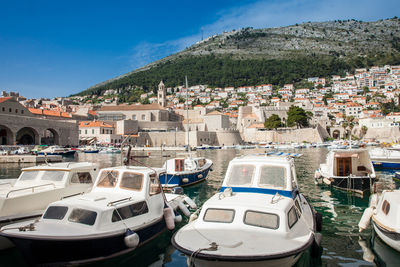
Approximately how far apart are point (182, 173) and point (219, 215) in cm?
850

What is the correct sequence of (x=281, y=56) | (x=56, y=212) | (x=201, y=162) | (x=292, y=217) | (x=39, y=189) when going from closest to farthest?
(x=292, y=217), (x=56, y=212), (x=39, y=189), (x=201, y=162), (x=281, y=56)

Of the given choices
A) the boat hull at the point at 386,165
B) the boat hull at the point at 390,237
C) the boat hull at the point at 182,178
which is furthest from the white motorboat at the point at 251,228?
the boat hull at the point at 386,165

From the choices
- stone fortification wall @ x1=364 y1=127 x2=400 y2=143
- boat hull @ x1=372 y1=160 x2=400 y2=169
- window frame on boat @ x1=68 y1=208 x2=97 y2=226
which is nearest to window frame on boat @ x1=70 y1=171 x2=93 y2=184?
window frame on boat @ x1=68 y1=208 x2=97 y2=226

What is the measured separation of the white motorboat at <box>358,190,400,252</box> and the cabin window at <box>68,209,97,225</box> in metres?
5.59

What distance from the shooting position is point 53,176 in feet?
23.3

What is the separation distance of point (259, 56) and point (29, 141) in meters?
130

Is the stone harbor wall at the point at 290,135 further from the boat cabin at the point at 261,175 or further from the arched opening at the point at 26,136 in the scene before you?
the boat cabin at the point at 261,175

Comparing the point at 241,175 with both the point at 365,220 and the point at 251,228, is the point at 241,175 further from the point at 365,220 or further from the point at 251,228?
the point at 365,220

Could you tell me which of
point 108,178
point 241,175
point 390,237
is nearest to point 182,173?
point 108,178

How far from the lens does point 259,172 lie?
17.8 feet

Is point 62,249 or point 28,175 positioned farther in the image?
point 28,175

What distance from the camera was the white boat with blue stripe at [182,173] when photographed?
41.1ft

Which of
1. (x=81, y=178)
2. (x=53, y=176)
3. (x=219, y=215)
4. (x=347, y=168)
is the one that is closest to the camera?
(x=219, y=215)

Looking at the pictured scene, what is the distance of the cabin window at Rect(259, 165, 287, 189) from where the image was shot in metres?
5.23
